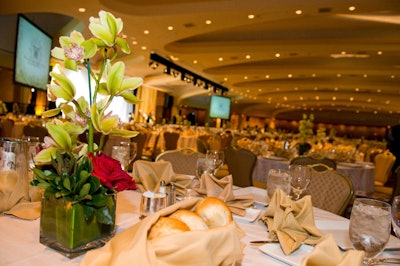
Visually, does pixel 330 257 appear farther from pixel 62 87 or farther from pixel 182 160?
pixel 182 160

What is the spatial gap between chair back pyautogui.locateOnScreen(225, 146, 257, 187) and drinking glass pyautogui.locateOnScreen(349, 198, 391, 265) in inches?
135

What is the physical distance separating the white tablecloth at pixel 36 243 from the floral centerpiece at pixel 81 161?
0.03 meters

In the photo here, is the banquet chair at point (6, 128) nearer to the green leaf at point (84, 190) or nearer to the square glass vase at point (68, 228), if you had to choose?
the square glass vase at point (68, 228)

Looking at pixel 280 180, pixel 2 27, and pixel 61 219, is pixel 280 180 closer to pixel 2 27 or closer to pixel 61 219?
pixel 61 219

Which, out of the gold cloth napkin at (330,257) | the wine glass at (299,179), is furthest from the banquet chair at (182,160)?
the gold cloth napkin at (330,257)

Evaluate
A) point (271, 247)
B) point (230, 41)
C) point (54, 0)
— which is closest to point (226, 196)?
point (271, 247)

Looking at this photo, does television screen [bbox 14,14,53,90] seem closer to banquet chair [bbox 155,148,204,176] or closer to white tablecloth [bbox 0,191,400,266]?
banquet chair [bbox 155,148,204,176]

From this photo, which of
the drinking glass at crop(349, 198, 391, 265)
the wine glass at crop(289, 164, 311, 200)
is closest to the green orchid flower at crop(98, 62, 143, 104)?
the drinking glass at crop(349, 198, 391, 265)

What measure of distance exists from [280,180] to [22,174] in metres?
1.08

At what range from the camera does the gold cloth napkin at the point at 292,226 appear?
109 cm

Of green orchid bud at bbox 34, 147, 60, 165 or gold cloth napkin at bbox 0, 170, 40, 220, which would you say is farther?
gold cloth napkin at bbox 0, 170, 40, 220

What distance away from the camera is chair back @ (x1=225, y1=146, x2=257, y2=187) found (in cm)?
452

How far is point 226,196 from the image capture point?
1512 mm

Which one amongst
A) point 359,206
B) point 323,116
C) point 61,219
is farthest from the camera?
point 323,116
